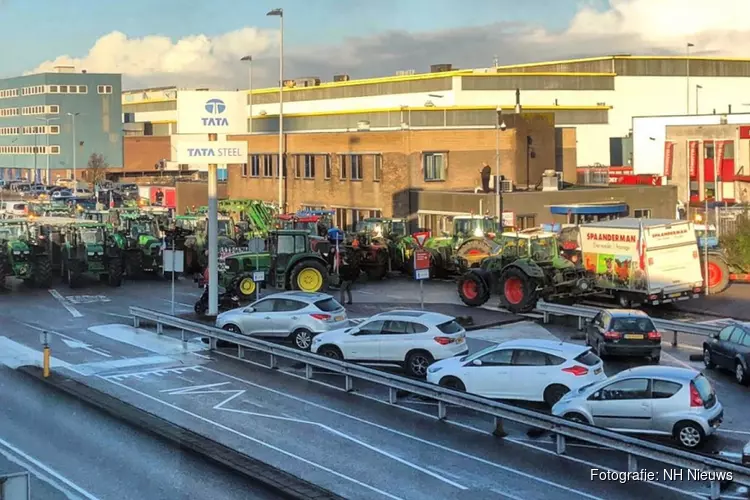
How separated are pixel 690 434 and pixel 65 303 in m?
23.9

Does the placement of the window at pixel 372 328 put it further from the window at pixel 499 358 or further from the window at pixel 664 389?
the window at pixel 664 389

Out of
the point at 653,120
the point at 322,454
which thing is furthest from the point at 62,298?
the point at 653,120

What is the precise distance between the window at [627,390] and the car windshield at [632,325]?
7.21 meters

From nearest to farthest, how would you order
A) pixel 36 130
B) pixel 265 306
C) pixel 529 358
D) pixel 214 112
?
pixel 529 358 → pixel 265 306 → pixel 214 112 → pixel 36 130

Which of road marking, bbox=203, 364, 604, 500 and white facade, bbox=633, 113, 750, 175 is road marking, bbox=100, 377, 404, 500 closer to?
road marking, bbox=203, 364, 604, 500

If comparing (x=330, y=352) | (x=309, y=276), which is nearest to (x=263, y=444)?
(x=330, y=352)

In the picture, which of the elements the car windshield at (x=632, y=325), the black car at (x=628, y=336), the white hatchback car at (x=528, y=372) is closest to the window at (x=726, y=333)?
the black car at (x=628, y=336)

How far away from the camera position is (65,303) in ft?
116

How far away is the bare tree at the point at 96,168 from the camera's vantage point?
111 m

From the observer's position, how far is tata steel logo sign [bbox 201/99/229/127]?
31641 millimetres

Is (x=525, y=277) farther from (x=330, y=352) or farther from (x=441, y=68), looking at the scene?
(x=441, y=68)

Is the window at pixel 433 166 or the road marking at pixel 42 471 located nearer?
the road marking at pixel 42 471

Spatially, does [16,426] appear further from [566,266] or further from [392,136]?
[392,136]

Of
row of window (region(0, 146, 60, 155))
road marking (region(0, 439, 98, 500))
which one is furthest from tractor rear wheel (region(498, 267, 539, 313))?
row of window (region(0, 146, 60, 155))
